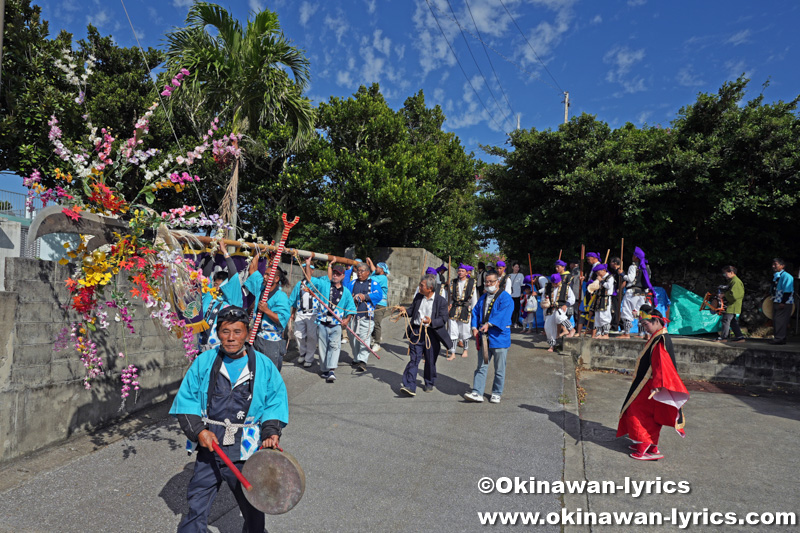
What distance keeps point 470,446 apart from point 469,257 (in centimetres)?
2197

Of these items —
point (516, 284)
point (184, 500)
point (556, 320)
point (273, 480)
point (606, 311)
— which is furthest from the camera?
point (516, 284)

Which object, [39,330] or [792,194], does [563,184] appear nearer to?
[792,194]

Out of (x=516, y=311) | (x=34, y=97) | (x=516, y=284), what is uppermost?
(x=34, y=97)

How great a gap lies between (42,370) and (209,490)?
2843 mm

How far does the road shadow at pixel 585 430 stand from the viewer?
5575 millimetres

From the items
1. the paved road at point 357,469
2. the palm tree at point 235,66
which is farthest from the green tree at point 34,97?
the paved road at point 357,469

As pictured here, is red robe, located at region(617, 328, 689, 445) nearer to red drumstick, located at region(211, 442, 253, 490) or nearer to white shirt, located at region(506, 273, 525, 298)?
red drumstick, located at region(211, 442, 253, 490)

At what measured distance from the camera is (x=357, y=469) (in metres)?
4.62

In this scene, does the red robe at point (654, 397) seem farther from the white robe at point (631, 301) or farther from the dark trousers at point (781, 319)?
→ the dark trousers at point (781, 319)

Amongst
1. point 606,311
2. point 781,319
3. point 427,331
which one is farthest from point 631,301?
point 427,331

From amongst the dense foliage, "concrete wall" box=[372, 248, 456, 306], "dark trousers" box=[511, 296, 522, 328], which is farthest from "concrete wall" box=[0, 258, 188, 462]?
"concrete wall" box=[372, 248, 456, 306]

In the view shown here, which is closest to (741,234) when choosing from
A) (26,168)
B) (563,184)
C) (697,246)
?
(697,246)

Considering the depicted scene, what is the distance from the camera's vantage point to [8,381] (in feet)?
13.9

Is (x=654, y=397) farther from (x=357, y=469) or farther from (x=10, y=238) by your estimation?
(x=10, y=238)
